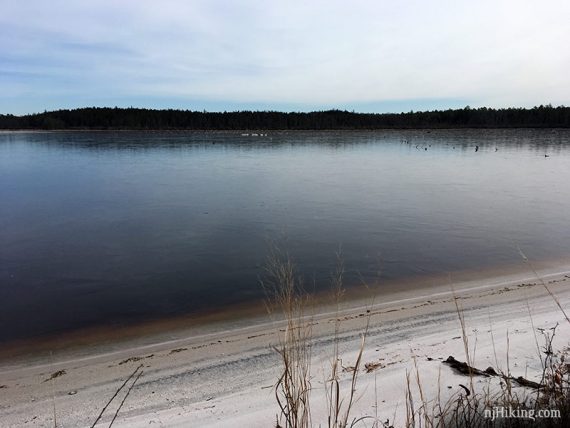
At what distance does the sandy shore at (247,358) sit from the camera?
4203mm

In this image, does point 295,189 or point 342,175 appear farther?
point 342,175

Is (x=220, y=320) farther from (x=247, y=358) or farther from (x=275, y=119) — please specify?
(x=275, y=119)

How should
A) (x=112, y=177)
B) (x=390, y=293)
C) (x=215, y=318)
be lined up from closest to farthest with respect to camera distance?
1. (x=215, y=318)
2. (x=390, y=293)
3. (x=112, y=177)

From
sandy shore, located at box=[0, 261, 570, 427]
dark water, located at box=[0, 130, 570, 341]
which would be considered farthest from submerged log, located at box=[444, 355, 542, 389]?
dark water, located at box=[0, 130, 570, 341]

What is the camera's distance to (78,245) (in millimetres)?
11914

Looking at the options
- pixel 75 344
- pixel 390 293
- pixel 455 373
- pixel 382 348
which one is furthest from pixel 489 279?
pixel 75 344

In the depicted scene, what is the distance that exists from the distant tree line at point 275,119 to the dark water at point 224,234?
123041 mm

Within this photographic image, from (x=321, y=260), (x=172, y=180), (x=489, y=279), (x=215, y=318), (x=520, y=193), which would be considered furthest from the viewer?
(x=172, y=180)

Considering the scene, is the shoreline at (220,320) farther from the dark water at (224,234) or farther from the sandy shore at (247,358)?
the dark water at (224,234)

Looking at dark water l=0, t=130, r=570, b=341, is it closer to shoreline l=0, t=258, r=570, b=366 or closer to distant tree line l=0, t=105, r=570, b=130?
shoreline l=0, t=258, r=570, b=366

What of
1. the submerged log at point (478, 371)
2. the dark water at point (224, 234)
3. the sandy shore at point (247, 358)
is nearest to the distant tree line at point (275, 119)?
the dark water at point (224, 234)

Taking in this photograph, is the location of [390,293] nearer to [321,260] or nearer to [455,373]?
[321,260]

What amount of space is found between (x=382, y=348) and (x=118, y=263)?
6928mm

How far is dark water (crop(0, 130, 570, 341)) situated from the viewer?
28.1ft
